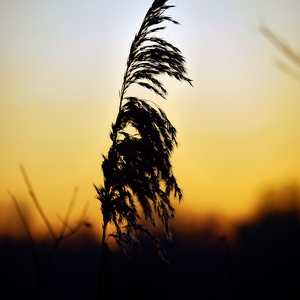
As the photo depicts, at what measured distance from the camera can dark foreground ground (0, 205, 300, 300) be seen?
3453 centimetres

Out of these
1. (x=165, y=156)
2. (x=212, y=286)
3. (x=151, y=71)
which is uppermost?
(x=151, y=71)

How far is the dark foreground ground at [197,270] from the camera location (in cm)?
3453

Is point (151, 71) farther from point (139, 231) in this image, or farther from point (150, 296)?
point (150, 296)

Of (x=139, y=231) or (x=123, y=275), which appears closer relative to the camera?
(x=139, y=231)

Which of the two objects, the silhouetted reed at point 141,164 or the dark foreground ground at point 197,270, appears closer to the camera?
the silhouetted reed at point 141,164

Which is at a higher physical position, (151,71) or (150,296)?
(151,71)

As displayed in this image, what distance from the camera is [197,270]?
42.8 m

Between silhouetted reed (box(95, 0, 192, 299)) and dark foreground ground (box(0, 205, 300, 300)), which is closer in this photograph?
silhouetted reed (box(95, 0, 192, 299))

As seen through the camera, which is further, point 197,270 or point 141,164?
point 197,270

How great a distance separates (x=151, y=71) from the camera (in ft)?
29.8

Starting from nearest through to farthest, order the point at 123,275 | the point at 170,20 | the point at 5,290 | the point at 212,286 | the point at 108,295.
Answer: the point at 108,295, the point at 170,20, the point at 5,290, the point at 123,275, the point at 212,286

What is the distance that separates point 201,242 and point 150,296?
28.0 feet

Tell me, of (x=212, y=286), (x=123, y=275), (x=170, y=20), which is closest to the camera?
(x=170, y=20)

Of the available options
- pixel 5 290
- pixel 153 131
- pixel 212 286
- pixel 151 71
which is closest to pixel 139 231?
pixel 153 131
